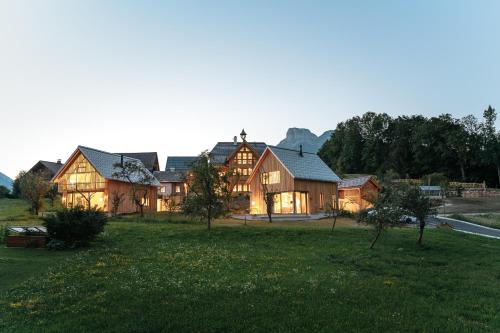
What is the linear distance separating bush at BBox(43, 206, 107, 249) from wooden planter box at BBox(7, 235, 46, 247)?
0.57m

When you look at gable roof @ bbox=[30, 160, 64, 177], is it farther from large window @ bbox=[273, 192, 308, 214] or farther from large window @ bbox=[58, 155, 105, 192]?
large window @ bbox=[273, 192, 308, 214]

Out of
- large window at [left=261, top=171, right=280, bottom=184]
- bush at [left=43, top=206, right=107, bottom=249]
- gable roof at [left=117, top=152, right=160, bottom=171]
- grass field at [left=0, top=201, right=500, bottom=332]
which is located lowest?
grass field at [left=0, top=201, right=500, bottom=332]

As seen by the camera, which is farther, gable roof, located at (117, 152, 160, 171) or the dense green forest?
the dense green forest

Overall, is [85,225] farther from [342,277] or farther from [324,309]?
[324,309]

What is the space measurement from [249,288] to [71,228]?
516 inches

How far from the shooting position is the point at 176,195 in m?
75.1

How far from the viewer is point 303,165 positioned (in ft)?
168

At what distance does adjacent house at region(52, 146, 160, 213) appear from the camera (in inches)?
2018

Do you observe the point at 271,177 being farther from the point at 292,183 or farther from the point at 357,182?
the point at 357,182

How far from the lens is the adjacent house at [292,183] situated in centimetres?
4838

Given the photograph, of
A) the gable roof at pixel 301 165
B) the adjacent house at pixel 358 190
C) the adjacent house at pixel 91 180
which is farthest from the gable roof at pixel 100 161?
the adjacent house at pixel 358 190

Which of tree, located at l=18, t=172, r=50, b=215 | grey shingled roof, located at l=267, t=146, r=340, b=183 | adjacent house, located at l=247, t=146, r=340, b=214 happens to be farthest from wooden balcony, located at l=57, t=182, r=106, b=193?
grey shingled roof, located at l=267, t=146, r=340, b=183

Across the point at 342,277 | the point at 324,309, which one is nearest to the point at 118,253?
the point at 342,277

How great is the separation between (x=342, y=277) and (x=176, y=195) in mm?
62439
